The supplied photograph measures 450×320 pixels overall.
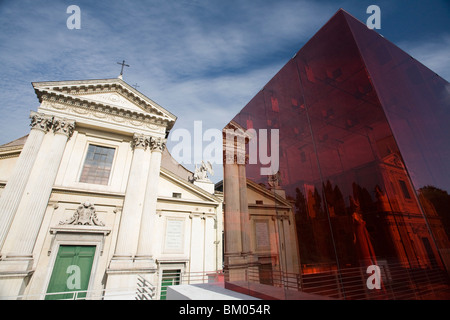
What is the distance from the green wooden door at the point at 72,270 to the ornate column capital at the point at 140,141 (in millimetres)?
6629

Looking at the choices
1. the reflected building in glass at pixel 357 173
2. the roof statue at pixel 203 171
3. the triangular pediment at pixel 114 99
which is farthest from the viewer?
the roof statue at pixel 203 171

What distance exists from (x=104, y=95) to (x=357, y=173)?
16164 millimetres

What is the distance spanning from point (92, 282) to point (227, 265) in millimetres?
8272

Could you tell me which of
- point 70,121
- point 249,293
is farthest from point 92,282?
point 249,293

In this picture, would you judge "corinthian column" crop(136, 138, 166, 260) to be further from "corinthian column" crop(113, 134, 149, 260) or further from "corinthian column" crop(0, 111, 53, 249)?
"corinthian column" crop(0, 111, 53, 249)

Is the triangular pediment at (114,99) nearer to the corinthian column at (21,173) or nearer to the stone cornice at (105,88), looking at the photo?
the stone cornice at (105,88)

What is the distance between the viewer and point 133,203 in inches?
480

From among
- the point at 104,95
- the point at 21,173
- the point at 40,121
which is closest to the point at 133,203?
the point at 21,173

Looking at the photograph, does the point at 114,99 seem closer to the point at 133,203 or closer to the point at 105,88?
the point at 105,88

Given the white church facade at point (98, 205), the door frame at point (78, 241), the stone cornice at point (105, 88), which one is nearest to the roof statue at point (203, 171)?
the white church facade at point (98, 205)

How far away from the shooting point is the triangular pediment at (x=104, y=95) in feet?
41.2

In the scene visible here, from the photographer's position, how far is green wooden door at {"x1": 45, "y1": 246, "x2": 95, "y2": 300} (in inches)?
397

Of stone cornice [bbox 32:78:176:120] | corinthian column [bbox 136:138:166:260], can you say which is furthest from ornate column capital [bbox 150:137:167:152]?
stone cornice [bbox 32:78:176:120]

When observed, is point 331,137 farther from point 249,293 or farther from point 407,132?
point 249,293
